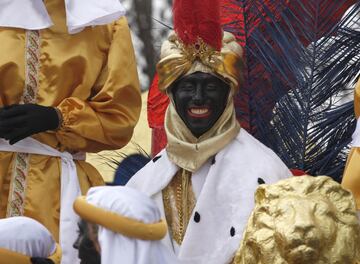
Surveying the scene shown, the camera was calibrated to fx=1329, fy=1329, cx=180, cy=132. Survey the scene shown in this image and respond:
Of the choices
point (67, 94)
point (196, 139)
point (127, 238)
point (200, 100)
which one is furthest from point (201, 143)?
point (127, 238)

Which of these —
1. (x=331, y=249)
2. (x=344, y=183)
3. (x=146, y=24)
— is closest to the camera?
(x=331, y=249)

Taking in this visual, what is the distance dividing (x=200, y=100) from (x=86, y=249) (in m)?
1.58

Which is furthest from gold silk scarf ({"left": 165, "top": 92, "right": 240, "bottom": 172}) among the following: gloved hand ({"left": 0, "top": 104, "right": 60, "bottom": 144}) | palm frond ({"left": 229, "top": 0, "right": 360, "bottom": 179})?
gloved hand ({"left": 0, "top": 104, "right": 60, "bottom": 144})

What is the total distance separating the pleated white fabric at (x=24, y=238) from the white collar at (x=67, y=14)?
1600 millimetres

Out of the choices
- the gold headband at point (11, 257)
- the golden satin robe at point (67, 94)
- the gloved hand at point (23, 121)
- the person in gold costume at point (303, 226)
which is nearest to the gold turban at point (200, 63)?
the golden satin robe at point (67, 94)

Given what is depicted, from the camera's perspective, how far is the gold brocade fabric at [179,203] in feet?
17.7

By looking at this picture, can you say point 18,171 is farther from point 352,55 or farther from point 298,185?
point 298,185

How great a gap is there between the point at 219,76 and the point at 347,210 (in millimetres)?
1639

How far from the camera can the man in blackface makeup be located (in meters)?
5.28

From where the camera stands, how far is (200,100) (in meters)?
5.36

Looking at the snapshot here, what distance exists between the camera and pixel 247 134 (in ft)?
17.9

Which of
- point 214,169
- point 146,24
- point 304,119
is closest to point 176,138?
point 214,169

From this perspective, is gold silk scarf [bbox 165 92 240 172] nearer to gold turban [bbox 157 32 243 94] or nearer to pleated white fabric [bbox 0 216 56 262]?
gold turban [bbox 157 32 243 94]

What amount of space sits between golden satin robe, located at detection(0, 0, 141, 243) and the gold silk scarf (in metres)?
0.25
